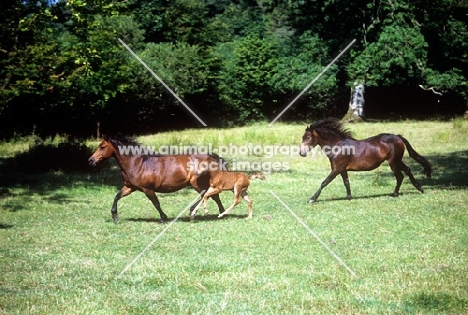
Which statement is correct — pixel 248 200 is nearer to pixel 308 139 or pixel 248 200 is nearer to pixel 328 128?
pixel 308 139

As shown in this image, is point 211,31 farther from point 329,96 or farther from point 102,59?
point 102,59

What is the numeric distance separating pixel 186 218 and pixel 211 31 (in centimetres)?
3492

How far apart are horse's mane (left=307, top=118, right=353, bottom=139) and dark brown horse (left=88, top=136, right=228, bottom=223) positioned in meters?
3.76

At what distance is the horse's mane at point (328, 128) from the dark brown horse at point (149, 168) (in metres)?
3.76

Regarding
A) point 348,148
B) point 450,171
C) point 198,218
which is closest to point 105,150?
point 198,218

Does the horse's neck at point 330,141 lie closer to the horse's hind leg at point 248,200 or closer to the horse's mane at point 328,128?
the horse's mane at point 328,128

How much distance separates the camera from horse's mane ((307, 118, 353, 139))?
15398mm

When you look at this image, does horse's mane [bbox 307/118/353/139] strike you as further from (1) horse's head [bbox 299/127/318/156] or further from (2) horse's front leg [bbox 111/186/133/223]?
(2) horse's front leg [bbox 111/186/133/223]

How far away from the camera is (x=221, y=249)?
390 inches

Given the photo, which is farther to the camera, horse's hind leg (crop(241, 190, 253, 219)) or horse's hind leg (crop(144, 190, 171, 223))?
horse's hind leg (crop(241, 190, 253, 219))

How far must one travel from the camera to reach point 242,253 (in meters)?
9.52

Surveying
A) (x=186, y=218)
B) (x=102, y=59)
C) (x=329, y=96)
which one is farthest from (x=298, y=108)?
(x=186, y=218)

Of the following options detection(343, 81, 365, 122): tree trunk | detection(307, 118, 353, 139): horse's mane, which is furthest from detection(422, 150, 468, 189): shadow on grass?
detection(343, 81, 365, 122): tree trunk

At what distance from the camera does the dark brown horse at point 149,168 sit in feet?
A: 41.1
